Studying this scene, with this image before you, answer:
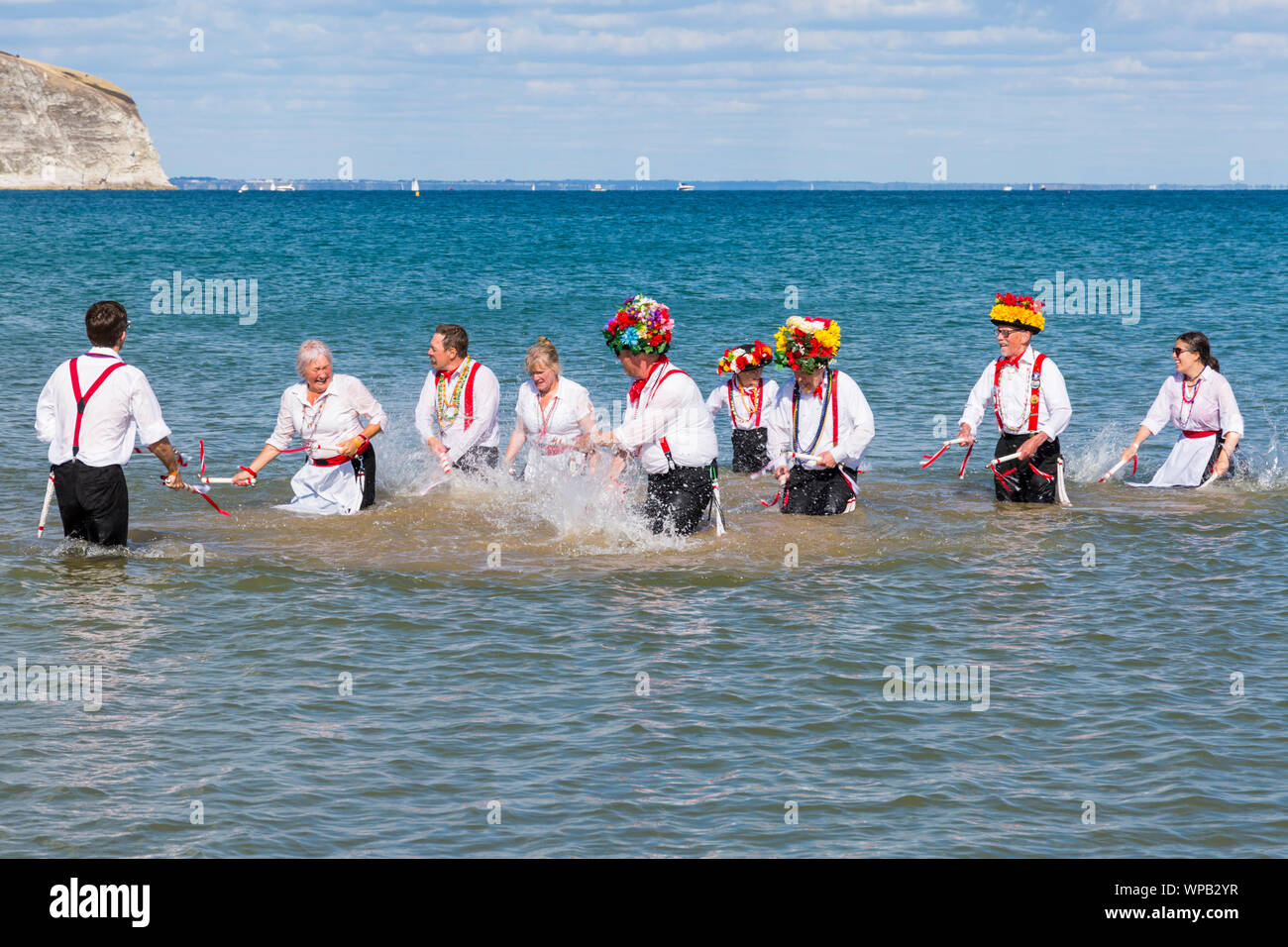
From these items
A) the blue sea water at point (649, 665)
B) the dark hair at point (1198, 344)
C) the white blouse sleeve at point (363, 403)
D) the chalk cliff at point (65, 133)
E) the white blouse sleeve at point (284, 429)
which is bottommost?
the blue sea water at point (649, 665)

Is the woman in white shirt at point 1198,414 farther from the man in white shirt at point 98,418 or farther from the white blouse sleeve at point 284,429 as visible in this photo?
the man in white shirt at point 98,418

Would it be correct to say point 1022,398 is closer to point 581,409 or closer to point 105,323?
point 581,409

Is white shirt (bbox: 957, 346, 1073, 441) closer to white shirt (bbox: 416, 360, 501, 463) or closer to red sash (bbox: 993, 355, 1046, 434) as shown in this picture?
red sash (bbox: 993, 355, 1046, 434)

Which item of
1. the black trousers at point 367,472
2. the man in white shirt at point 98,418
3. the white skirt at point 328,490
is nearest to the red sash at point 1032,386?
the black trousers at point 367,472

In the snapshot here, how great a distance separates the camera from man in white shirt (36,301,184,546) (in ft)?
29.6

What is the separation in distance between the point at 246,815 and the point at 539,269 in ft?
149

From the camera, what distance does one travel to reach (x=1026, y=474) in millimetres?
12258

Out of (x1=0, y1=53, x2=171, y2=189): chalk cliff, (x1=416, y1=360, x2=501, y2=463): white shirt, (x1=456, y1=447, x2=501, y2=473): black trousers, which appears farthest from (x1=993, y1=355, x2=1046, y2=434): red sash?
(x1=0, y1=53, x2=171, y2=189): chalk cliff

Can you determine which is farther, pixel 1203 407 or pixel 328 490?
pixel 1203 407

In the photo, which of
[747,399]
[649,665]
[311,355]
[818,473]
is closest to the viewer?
[649,665]

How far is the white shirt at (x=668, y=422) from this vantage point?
9695mm

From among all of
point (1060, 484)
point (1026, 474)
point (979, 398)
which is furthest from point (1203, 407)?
point (979, 398)

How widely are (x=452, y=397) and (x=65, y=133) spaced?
150001 millimetres

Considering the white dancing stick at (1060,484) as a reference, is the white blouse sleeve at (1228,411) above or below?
above
